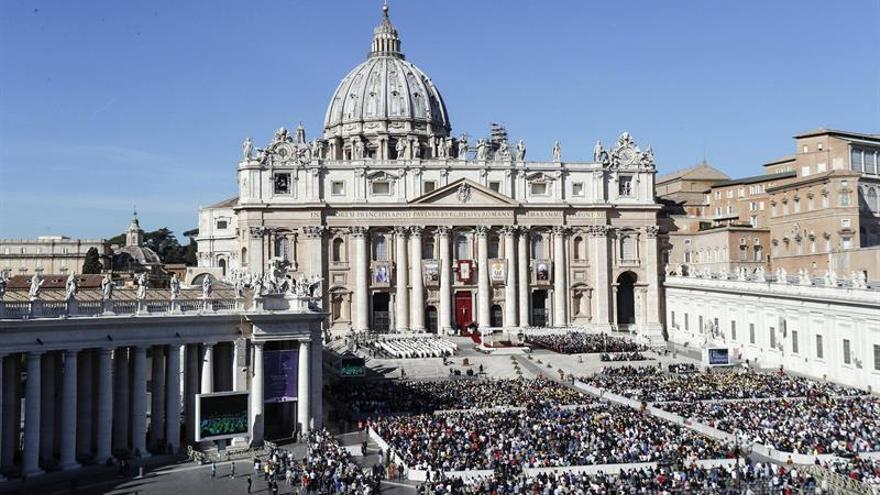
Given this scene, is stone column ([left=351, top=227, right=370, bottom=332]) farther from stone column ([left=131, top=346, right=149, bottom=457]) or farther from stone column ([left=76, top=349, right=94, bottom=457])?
stone column ([left=76, top=349, right=94, bottom=457])

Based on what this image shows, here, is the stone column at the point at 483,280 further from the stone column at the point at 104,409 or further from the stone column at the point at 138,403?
the stone column at the point at 104,409

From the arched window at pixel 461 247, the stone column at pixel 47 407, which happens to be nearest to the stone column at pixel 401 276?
the arched window at pixel 461 247

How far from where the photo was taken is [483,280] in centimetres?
9006

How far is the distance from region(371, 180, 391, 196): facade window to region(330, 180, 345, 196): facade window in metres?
2.81

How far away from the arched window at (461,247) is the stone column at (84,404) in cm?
5510

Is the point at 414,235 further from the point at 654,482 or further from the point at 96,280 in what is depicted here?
the point at 654,482

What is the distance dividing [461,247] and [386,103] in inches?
1273

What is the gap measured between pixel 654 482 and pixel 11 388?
929 inches

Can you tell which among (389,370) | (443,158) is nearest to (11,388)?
(389,370)

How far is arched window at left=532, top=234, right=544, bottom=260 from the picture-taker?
92.2m

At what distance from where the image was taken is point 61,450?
117 feet

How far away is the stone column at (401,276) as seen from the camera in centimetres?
8869

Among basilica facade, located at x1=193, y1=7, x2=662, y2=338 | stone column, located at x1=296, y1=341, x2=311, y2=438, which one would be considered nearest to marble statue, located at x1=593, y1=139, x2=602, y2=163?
basilica facade, located at x1=193, y1=7, x2=662, y2=338

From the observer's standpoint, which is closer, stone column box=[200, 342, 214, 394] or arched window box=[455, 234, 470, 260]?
stone column box=[200, 342, 214, 394]
